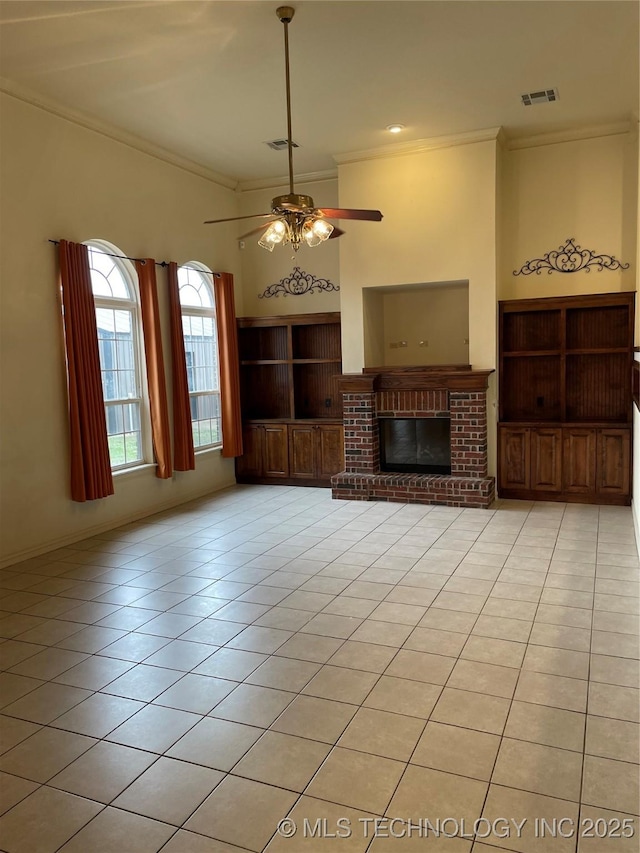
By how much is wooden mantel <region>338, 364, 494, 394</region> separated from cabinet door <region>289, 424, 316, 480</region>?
2.65 ft

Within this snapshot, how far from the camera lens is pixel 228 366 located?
7309 millimetres

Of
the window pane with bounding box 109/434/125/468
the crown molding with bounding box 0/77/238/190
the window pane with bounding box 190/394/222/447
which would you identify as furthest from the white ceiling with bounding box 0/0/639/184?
the window pane with bounding box 109/434/125/468

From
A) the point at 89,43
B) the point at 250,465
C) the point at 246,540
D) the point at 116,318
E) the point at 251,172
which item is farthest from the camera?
the point at 250,465

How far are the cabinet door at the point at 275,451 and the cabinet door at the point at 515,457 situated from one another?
2.49m

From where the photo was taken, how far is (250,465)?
305 inches

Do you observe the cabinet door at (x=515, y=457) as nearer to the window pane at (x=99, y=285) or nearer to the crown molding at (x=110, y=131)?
the window pane at (x=99, y=285)

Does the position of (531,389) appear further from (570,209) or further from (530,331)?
(570,209)

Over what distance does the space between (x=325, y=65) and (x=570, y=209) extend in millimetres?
3011

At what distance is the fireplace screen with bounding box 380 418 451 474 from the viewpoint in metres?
6.75

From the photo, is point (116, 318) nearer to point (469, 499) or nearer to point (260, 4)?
point (260, 4)

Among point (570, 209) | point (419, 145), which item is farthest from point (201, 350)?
point (570, 209)

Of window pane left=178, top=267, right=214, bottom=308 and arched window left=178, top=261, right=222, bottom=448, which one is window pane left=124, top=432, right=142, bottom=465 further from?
window pane left=178, top=267, right=214, bottom=308

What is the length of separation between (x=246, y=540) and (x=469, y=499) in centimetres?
224

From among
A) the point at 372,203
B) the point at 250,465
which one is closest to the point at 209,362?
the point at 250,465
